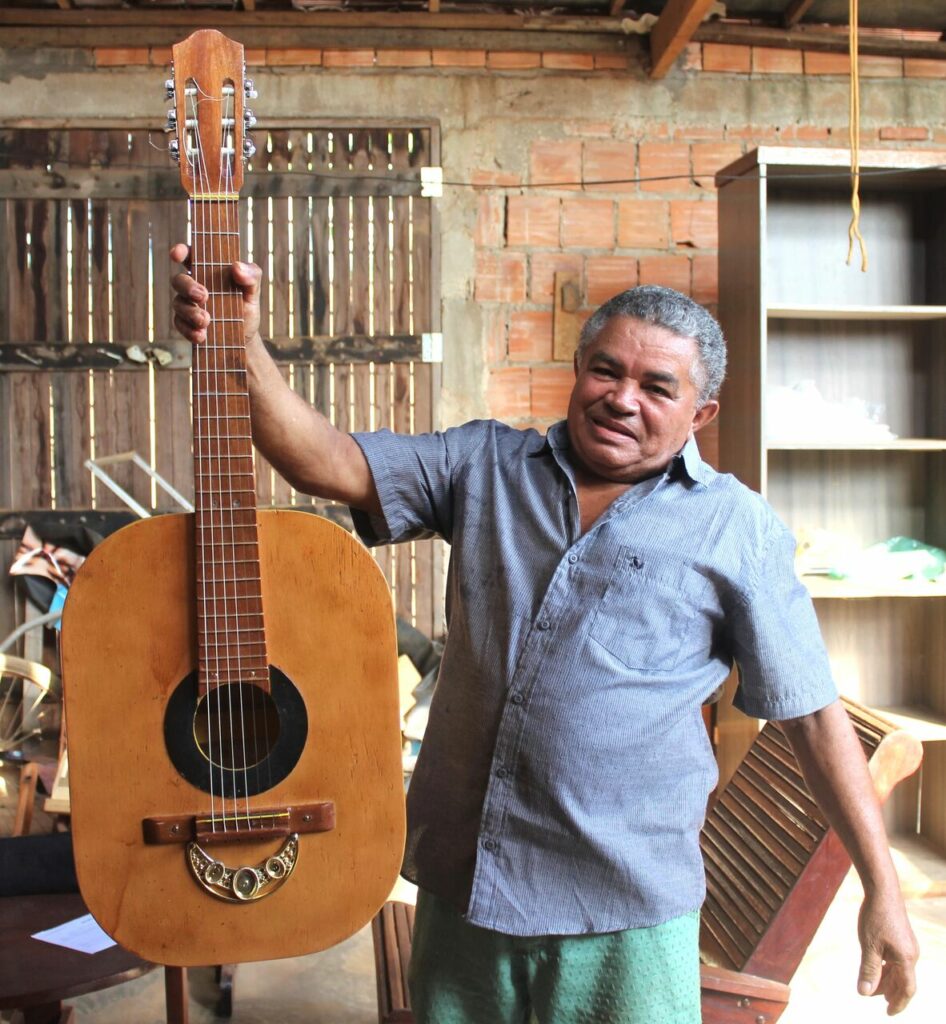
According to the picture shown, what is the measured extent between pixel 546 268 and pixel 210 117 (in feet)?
8.10

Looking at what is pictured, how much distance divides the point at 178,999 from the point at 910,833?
2.53 meters

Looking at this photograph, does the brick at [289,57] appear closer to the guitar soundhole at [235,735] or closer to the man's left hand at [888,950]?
the guitar soundhole at [235,735]

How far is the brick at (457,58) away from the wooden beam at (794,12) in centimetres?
105

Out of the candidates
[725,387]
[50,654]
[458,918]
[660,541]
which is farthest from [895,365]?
[50,654]

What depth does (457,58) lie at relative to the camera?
3.58 m

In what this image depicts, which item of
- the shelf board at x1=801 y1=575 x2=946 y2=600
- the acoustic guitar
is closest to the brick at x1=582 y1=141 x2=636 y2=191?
the shelf board at x1=801 y1=575 x2=946 y2=600

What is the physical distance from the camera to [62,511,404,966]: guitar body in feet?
4.00

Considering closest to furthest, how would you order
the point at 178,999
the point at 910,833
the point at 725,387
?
the point at 178,999
the point at 725,387
the point at 910,833

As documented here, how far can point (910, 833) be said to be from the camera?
349cm

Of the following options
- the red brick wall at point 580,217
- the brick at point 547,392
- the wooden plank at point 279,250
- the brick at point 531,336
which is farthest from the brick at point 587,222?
the wooden plank at point 279,250

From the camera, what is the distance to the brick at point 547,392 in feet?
11.9

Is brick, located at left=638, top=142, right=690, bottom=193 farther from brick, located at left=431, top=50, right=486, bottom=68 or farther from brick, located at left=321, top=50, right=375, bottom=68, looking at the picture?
brick, located at left=321, top=50, right=375, bottom=68

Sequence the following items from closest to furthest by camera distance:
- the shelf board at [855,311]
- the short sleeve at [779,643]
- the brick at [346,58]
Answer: the short sleeve at [779,643]
the shelf board at [855,311]
the brick at [346,58]

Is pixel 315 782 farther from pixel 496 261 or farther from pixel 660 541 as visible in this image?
pixel 496 261
